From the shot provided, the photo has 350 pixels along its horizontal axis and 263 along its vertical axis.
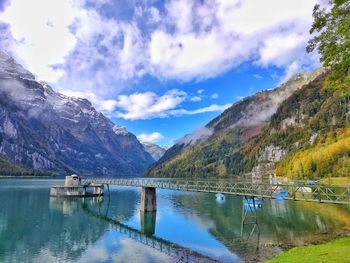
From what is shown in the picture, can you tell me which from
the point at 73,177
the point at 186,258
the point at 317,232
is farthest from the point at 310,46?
the point at 73,177

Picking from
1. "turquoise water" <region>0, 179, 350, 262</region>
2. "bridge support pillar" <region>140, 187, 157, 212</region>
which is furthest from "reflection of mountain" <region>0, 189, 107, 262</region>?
"bridge support pillar" <region>140, 187, 157, 212</region>

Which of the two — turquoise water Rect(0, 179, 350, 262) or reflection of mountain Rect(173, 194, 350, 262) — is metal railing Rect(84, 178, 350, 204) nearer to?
reflection of mountain Rect(173, 194, 350, 262)

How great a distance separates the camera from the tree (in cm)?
2752

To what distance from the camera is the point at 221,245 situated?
175ft

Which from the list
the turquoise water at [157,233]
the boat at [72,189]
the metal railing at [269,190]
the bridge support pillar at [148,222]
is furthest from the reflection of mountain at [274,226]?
the boat at [72,189]

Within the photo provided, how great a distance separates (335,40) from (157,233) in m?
50.2

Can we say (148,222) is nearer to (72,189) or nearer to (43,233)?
(43,233)

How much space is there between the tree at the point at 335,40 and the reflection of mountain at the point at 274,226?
2645 centimetres

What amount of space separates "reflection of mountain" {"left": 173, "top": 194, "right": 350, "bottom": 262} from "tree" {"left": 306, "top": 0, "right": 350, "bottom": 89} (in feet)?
86.8

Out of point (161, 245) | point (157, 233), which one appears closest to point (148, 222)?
point (157, 233)

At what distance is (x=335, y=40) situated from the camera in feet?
96.2

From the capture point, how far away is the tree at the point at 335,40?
2752 cm

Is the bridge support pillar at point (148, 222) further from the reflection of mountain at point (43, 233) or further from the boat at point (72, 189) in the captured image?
the boat at point (72, 189)

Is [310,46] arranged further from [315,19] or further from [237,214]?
[237,214]
